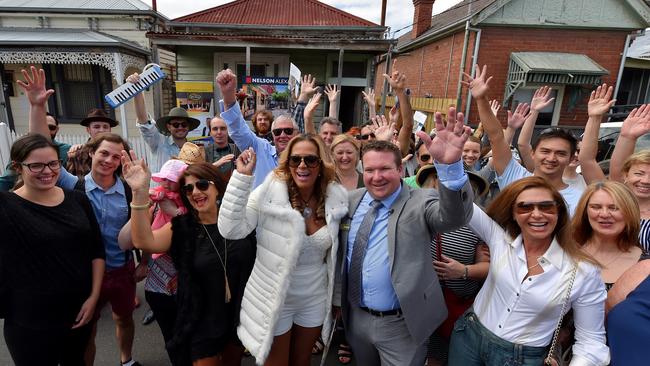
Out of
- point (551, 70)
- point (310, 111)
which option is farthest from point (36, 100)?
point (551, 70)

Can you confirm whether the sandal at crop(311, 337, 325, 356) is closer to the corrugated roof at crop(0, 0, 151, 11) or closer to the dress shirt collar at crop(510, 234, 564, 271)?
the dress shirt collar at crop(510, 234, 564, 271)

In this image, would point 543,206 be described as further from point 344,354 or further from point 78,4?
point 78,4

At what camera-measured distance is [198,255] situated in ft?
6.73

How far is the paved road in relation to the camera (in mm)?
2953

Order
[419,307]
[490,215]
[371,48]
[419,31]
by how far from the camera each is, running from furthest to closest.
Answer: [419,31]
[371,48]
[490,215]
[419,307]

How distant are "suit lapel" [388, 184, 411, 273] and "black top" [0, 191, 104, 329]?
1.92 meters

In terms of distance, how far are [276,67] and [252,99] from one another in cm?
224

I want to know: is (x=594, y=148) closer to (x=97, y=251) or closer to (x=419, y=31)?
(x=97, y=251)

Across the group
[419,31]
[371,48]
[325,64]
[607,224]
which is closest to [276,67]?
[325,64]

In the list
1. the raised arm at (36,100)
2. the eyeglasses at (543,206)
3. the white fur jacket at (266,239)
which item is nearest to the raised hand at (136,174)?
the white fur jacket at (266,239)

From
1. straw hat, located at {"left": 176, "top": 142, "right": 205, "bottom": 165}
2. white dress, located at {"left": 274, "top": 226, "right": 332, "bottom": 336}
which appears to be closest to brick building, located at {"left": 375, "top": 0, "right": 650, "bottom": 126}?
straw hat, located at {"left": 176, "top": 142, "right": 205, "bottom": 165}

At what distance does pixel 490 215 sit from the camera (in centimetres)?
208

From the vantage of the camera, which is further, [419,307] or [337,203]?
[337,203]

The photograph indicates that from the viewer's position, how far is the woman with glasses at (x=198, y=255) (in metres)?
2.04
